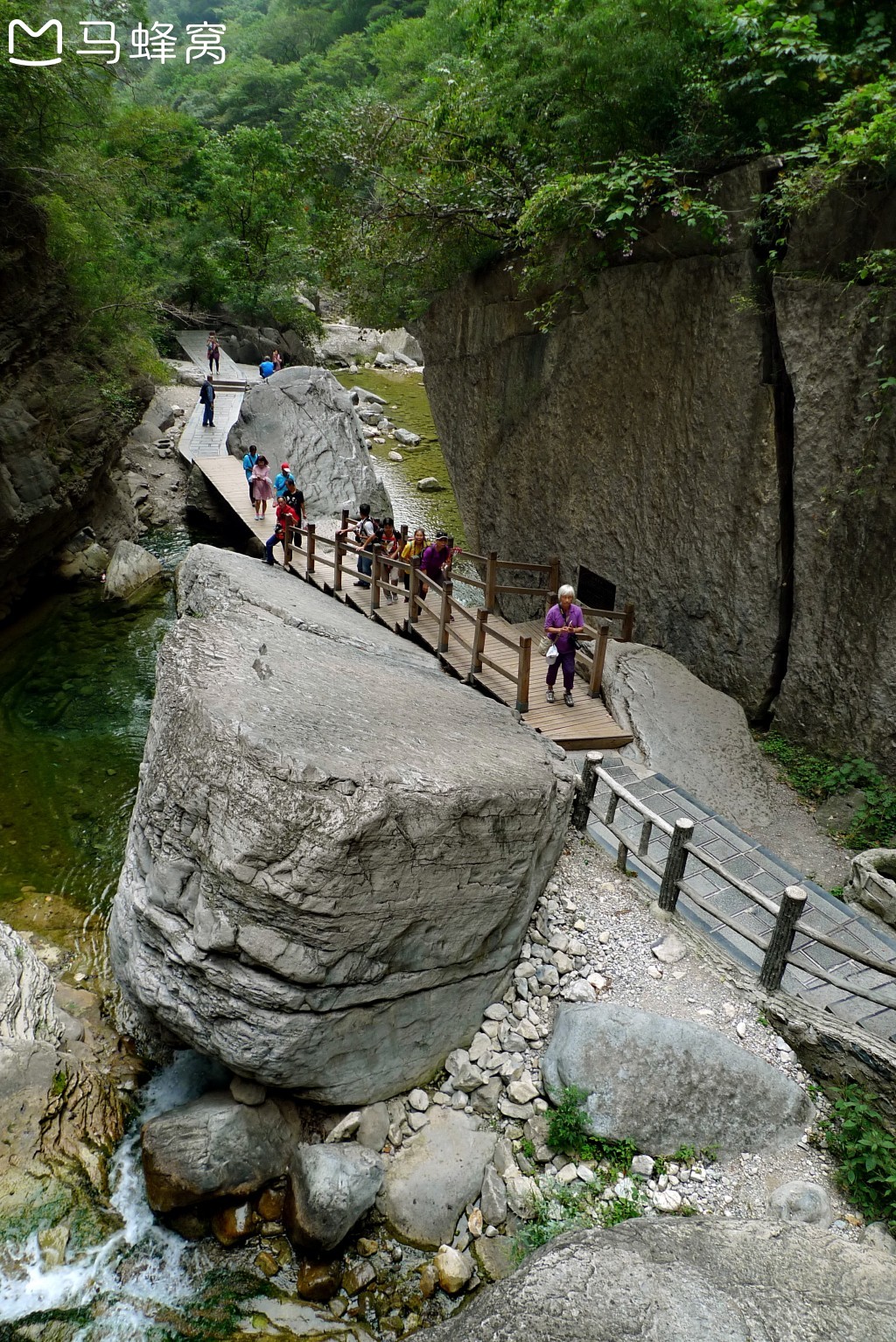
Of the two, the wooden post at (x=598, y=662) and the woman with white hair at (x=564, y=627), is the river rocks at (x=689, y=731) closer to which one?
the wooden post at (x=598, y=662)

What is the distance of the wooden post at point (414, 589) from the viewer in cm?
1275

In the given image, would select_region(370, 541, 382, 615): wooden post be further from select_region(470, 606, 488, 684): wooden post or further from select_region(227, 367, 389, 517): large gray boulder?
select_region(227, 367, 389, 517): large gray boulder

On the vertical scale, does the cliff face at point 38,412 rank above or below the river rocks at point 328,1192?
above

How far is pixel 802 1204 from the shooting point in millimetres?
5898

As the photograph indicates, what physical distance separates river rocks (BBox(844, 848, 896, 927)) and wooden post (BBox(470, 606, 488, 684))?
201 inches

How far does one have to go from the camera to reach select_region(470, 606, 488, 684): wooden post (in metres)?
11.0

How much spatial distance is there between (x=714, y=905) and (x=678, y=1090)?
6.18 ft

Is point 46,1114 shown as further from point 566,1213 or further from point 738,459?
point 738,459

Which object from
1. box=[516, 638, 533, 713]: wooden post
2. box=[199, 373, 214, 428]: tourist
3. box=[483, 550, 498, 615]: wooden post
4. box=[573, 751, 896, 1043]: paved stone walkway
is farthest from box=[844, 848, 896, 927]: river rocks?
box=[199, 373, 214, 428]: tourist

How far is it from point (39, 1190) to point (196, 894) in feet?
9.23

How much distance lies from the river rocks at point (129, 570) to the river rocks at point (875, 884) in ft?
51.6

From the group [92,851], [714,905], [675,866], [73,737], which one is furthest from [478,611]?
[73,737]

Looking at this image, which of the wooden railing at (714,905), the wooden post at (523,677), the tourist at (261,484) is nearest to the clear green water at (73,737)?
the tourist at (261,484)

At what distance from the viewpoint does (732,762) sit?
1039 cm
